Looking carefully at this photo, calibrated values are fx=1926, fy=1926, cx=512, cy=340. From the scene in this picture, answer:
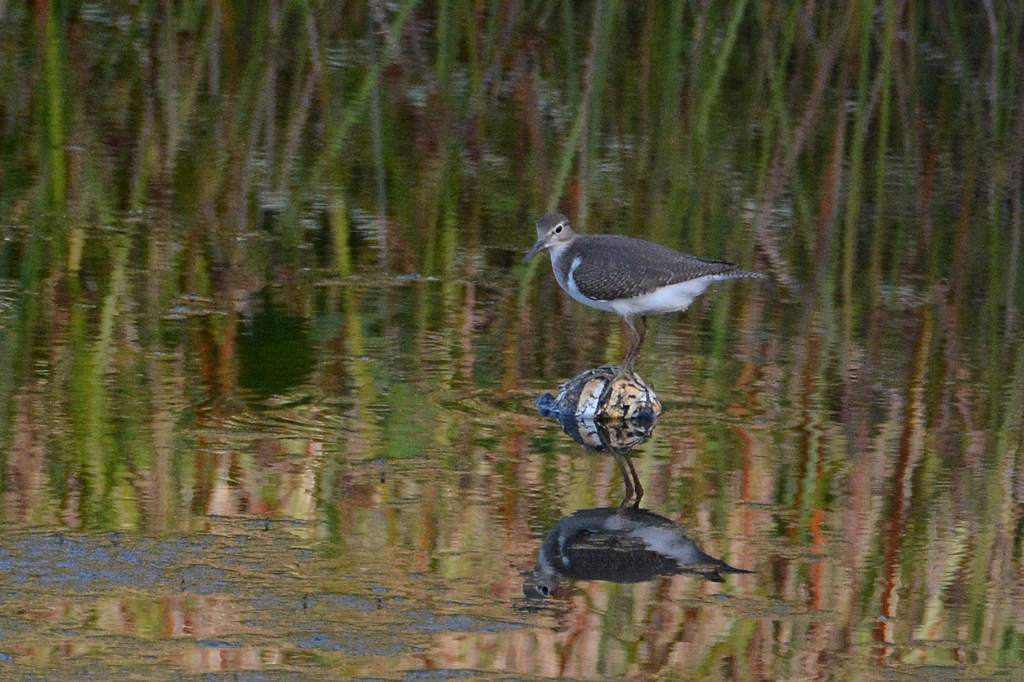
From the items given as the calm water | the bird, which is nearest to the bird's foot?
the calm water

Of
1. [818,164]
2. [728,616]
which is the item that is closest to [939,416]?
[728,616]

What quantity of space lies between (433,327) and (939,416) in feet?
6.91

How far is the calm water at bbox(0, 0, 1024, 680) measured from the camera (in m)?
4.96

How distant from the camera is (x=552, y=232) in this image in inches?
309

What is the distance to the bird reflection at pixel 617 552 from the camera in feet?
17.3

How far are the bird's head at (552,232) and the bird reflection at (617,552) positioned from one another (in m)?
1.95

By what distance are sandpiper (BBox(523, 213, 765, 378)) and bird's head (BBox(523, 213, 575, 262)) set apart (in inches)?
12.2

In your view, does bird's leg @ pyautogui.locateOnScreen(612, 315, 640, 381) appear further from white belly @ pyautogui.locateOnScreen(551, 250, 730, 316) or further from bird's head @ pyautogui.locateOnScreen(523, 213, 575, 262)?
bird's head @ pyautogui.locateOnScreen(523, 213, 575, 262)

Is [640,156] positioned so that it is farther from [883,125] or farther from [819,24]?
[819,24]

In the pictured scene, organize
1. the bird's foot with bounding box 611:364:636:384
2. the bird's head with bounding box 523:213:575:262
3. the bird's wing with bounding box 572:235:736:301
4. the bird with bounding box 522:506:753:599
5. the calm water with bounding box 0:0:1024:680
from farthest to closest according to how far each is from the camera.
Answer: the bird's head with bounding box 523:213:575:262
the bird's wing with bounding box 572:235:736:301
the bird's foot with bounding box 611:364:636:384
the bird with bounding box 522:506:753:599
the calm water with bounding box 0:0:1024:680

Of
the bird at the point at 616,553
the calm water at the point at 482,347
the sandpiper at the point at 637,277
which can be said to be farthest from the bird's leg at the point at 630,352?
the bird at the point at 616,553

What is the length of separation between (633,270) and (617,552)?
199 centimetres

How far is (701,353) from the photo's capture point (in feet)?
25.2

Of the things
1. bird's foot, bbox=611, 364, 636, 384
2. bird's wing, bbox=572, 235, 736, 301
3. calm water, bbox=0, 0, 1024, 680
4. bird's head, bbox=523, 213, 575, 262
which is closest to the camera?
calm water, bbox=0, 0, 1024, 680
